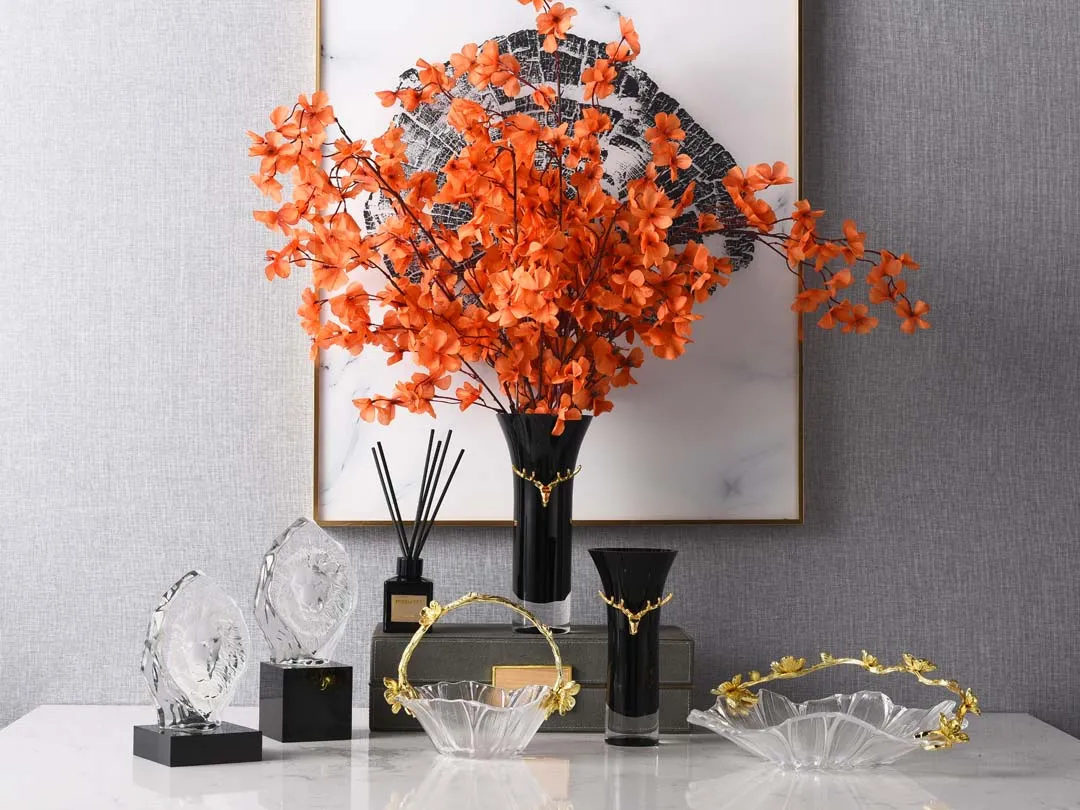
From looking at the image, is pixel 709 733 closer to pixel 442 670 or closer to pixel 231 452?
pixel 442 670

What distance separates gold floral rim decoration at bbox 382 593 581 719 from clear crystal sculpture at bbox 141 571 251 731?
16cm

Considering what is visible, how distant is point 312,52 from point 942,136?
32.6 inches

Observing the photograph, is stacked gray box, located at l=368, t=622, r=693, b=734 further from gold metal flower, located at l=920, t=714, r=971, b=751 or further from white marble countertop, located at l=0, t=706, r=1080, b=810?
gold metal flower, located at l=920, t=714, r=971, b=751

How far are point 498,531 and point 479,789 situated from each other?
1.45 ft

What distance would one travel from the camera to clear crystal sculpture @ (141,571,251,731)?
3.64ft

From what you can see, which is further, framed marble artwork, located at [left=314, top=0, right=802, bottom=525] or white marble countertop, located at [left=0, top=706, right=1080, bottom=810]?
framed marble artwork, located at [left=314, top=0, right=802, bottom=525]

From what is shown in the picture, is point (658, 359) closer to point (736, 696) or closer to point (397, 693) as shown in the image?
point (736, 696)

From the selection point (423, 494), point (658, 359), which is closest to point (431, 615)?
point (423, 494)

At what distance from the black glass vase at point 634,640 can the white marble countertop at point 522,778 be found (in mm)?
28

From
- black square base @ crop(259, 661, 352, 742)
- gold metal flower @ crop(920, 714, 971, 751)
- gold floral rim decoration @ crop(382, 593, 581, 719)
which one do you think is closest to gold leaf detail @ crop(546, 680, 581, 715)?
gold floral rim decoration @ crop(382, 593, 581, 719)

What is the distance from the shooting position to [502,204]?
1.22m

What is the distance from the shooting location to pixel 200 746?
1106mm

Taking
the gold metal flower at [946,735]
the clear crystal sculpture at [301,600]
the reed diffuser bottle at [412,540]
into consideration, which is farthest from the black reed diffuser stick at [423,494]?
the gold metal flower at [946,735]

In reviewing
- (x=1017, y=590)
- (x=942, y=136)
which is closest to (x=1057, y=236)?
(x=942, y=136)
